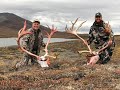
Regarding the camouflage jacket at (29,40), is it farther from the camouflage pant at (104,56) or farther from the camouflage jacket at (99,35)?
the camouflage pant at (104,56)

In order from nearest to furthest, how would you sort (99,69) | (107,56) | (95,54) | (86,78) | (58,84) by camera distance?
(58,84), (86,78), (99,69), (95,54), (107,56)

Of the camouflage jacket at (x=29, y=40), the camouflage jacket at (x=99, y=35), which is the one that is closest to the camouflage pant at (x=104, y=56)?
the camouflage jacket at (x=99, y=35)

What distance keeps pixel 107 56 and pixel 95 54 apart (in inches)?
50.2

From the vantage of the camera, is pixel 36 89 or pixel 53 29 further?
pixel 53 29

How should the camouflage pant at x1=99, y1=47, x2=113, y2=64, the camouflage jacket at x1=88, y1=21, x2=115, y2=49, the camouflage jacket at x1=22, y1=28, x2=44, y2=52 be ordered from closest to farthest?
the camouflage jacket at x1=22, y1=28, x2=44, y2=52 → the camouflage pant at x1=99, y1=47, x2=113, y2=64 → the camouflage jacket at x1=88, y1=21, x2=115, y2=49

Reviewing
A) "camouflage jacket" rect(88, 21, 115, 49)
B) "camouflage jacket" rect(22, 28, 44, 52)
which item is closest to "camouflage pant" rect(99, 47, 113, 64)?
"camouflage jacket" rect(88, 21, 115, 49)

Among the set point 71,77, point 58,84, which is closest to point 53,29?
point 71,77

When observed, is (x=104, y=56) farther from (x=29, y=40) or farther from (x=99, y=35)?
(x=29, y=40)

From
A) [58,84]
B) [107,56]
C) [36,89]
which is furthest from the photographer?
[107,56]

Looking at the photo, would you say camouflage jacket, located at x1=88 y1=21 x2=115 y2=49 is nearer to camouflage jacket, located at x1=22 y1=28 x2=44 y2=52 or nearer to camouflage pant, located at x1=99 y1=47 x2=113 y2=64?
camouflage pant, located at x1=99 y1=47 x2=113 y2=64

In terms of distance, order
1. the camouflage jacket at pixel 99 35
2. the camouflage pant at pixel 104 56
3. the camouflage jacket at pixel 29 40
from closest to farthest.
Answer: the camouflage jacket at pixel 29 40, the camouflage pant at pixel 104 56, the camouflage jacket at pixel 99 35

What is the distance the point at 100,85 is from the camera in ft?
36.3

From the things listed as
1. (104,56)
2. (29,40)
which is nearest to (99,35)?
(104,56)

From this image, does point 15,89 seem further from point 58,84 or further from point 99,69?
point 99,69
